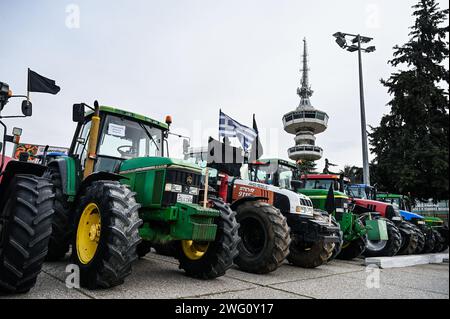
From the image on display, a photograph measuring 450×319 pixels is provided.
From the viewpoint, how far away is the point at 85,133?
19.8 feet

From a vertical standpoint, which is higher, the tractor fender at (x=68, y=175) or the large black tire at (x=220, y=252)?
the tractor fender at (x=68, y=175)

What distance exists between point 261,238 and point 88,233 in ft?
10.3

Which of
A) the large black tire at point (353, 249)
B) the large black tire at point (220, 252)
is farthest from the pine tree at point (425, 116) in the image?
the large black tire at point (353, 249)

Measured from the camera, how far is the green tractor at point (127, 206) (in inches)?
150

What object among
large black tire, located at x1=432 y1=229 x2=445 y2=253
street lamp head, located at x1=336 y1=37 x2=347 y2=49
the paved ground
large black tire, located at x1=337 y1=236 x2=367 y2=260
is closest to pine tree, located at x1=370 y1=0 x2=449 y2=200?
the paved ground

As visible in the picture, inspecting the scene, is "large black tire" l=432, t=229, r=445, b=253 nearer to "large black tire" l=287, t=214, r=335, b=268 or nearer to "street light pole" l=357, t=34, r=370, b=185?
"street light pole" l=357, t=34, r=370, b=185

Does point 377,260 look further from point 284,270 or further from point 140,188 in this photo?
point 140,188

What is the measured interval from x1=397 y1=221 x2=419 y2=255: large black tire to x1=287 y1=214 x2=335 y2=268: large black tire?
5122 mm

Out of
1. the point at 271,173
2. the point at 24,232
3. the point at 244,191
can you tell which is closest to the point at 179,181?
the point at 24,232

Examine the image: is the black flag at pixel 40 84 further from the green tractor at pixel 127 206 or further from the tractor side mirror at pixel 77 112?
the tractor side mirror at pixel 77 112

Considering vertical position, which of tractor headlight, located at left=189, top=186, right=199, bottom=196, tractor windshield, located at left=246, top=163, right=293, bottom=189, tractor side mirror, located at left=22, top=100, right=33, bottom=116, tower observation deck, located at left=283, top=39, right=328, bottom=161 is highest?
tower observation deck, located at left=283, top=39, right=328, bottom=161

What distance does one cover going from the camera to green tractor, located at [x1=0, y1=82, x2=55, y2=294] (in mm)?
3217

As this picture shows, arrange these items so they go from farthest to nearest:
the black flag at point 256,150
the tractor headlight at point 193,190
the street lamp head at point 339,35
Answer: the street lamp head at point 339,35 → the black flag at point 256,150 → the tractor headlight at point 193,190
